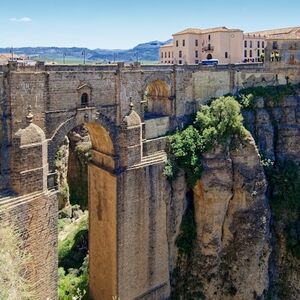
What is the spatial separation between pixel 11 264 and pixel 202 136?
641 inches

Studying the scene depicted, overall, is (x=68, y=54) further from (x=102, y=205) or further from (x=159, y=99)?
(x=102, y=205)

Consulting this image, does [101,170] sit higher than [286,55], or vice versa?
[286,55]

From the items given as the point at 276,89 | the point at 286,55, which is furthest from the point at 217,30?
the point at 276,89

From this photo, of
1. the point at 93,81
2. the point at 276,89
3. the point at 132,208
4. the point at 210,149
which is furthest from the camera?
the point at 276,89

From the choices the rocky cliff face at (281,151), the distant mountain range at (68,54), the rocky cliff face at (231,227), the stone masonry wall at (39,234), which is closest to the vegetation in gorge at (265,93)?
the rocky cliff face at (281,151)

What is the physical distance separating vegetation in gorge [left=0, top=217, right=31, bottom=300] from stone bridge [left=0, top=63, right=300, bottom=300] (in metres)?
0.68

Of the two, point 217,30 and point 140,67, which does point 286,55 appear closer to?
point 217,30

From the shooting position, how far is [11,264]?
15.4 metres

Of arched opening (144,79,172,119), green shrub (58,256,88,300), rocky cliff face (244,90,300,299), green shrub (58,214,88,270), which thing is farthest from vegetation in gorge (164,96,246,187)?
green shrub (58,214,88,270)

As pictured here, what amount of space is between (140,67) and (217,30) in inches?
1104

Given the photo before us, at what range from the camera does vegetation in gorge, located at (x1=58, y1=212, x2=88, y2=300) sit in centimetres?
2678

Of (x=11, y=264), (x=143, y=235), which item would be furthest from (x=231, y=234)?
(x=11, y=264)

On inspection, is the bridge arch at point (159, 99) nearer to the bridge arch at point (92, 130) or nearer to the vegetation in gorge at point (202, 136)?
the vegetation in gorge at point (202, 136)

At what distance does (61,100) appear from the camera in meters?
21.9
